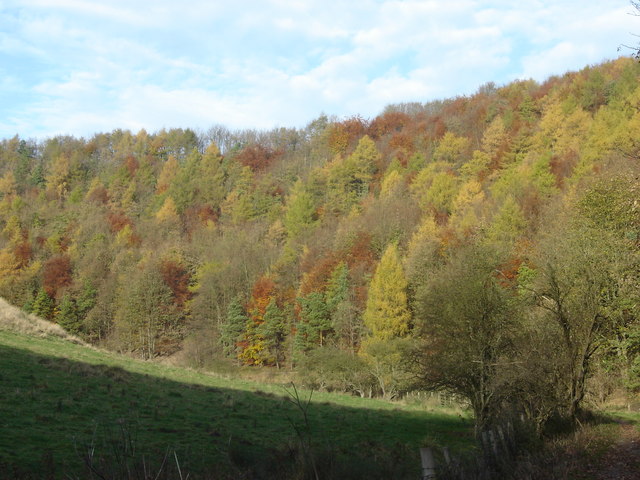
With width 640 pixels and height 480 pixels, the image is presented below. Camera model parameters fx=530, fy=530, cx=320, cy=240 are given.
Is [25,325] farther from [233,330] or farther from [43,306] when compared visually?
[43,306]

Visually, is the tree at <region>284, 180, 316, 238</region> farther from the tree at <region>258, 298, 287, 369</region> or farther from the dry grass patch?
the dry grass patch

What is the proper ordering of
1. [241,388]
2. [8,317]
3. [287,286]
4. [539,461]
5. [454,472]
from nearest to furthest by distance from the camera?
[454,472] → [539,461] → [241,388] → [8,317] → [287,286]

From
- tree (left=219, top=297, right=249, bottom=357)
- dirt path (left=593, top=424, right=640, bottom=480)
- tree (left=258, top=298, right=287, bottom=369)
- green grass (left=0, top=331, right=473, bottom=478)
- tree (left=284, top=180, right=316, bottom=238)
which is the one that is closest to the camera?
green grass (left=0, top=331, right=473, bottom=478)

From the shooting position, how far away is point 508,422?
1043 cm

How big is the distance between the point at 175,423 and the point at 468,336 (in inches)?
384

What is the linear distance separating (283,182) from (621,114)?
54239 millimetres

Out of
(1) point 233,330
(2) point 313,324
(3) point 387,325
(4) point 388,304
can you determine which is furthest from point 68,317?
(3) point 387,325

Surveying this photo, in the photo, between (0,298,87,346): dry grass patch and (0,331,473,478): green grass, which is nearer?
(0,331,473,478): green grass

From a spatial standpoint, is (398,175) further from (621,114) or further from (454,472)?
(454,472)

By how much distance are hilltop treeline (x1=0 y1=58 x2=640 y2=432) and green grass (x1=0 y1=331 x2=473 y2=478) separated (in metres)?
Answer: 3.31

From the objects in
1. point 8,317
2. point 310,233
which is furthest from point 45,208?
point 8,317

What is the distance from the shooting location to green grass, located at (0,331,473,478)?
9047 millimetres

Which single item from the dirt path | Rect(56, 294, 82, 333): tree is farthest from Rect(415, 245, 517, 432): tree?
Rect(56, 294, 82, 333): tree

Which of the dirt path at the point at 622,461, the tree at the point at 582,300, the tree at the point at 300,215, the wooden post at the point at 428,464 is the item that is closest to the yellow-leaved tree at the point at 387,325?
the tree at the point at 582,300
